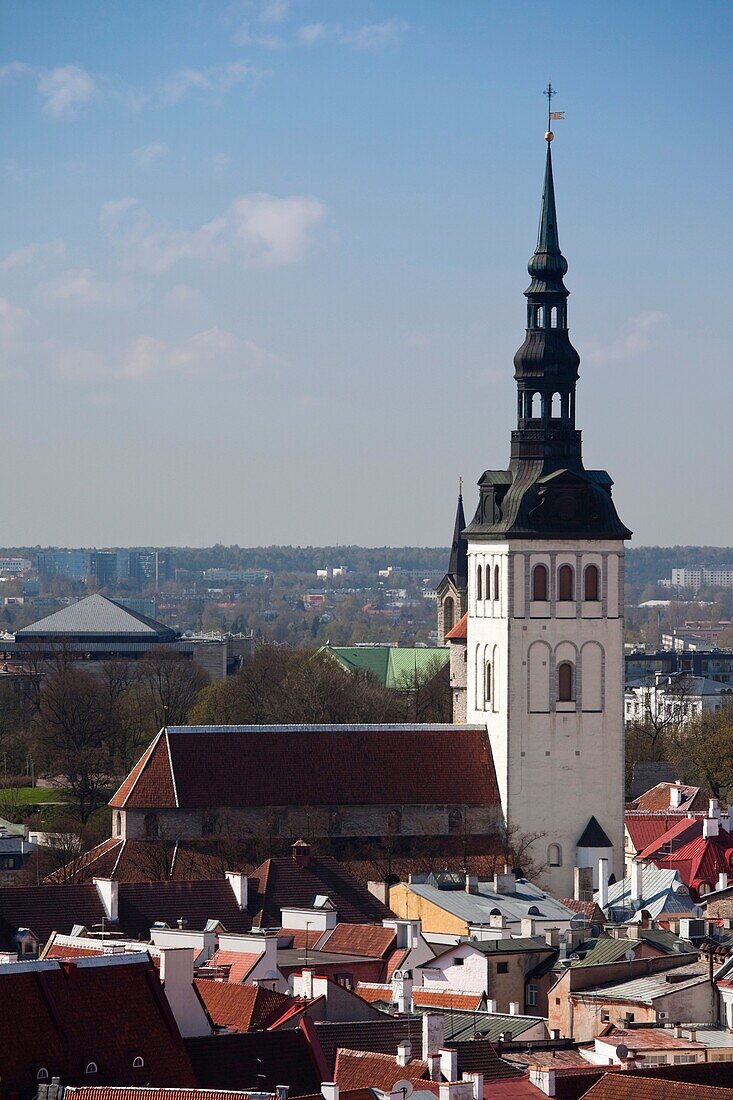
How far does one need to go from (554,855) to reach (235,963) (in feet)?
88.5

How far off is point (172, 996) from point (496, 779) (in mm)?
38070

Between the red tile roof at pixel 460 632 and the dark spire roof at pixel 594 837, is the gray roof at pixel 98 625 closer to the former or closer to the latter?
the red tile roof at pixel 460 632

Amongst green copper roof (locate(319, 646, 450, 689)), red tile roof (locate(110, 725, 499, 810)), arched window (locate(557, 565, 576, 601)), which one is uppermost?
arched window (locate(557, 565, 576, 601))

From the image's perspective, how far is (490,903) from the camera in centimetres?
7419

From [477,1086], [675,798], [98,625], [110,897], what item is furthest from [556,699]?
[98,625]

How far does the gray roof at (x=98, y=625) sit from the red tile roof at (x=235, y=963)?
416ft

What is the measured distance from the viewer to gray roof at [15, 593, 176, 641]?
191 m

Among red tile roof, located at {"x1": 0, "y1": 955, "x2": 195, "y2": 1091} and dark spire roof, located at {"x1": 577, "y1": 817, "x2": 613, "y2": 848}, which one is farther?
dark spire roof, located at {"x1": 577, "y1": 817, "x2": 613, "y2": 848}

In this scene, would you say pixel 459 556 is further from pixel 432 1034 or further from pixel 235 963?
pixel 432 1034

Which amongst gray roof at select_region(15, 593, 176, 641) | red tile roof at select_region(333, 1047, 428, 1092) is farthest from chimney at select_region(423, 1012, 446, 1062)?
gray roof at select_region(15, 593, 176, 641)

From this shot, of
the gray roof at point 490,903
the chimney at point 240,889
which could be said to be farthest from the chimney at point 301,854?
the chimney at point 240,889

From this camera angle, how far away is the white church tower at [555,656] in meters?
85.8

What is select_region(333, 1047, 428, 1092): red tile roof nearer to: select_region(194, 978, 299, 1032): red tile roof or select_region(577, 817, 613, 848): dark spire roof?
select_region(194, 978, 299, 1032): red tile roof

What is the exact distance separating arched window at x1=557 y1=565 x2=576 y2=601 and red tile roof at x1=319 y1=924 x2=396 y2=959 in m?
20.7
